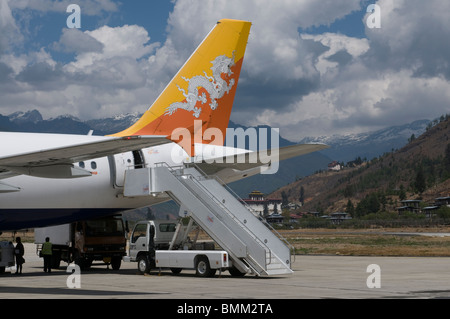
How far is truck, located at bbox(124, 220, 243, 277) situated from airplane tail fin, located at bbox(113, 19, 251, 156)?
4.42m

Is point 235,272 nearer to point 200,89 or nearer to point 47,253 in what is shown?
point 200,89

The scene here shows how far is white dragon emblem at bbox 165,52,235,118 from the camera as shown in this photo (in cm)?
3475

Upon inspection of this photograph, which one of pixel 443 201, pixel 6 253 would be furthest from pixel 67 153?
pixel 443 201

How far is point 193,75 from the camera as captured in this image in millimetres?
34750

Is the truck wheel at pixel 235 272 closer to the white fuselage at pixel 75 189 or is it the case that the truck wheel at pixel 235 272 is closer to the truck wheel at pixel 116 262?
the white fuselage at pixel 75 189

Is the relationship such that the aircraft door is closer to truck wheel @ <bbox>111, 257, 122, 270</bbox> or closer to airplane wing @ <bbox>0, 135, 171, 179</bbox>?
truck wheel @ <bbox>111, 257, 122, 270</bbox>

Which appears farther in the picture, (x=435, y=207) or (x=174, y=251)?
(x=435, y=207)

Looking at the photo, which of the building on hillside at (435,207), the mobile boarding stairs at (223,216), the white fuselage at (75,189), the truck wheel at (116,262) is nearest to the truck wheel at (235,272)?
the mobile boarding stairs at (223,216)

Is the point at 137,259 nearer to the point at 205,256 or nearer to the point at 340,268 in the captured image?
the point at 205,256

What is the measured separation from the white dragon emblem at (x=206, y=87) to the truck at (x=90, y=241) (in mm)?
7009

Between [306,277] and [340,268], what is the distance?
6.47 metres

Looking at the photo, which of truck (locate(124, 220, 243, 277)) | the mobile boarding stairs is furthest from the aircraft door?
truck (locate(124, 220, 243, 277))

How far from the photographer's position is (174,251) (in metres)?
30.7

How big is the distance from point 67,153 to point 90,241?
1623 cm
